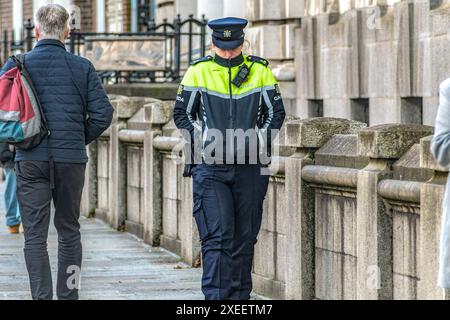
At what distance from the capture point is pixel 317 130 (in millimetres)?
9484

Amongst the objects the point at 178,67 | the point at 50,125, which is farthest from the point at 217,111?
the point at 178,67

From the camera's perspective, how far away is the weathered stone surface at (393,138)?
8164mm

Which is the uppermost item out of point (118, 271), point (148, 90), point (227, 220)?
point (148, 90)

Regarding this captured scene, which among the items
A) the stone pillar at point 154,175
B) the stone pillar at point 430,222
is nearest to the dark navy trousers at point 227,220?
the stone pillar at point 430,222

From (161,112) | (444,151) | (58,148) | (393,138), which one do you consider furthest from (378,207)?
(161,112)

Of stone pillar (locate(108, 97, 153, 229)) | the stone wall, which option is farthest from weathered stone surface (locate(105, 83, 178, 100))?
the stone wall

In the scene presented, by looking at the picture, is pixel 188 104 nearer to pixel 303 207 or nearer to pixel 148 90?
pixel 303 207

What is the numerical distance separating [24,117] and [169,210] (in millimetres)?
4808

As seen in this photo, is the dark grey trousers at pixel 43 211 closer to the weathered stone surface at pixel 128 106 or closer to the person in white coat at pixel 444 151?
the person in white coat at pixel 444 151

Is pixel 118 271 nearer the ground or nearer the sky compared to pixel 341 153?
nearer the ground

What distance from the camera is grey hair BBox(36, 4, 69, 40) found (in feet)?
29.1

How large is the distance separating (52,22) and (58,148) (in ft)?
2.49

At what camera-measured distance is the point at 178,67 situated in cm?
2255
